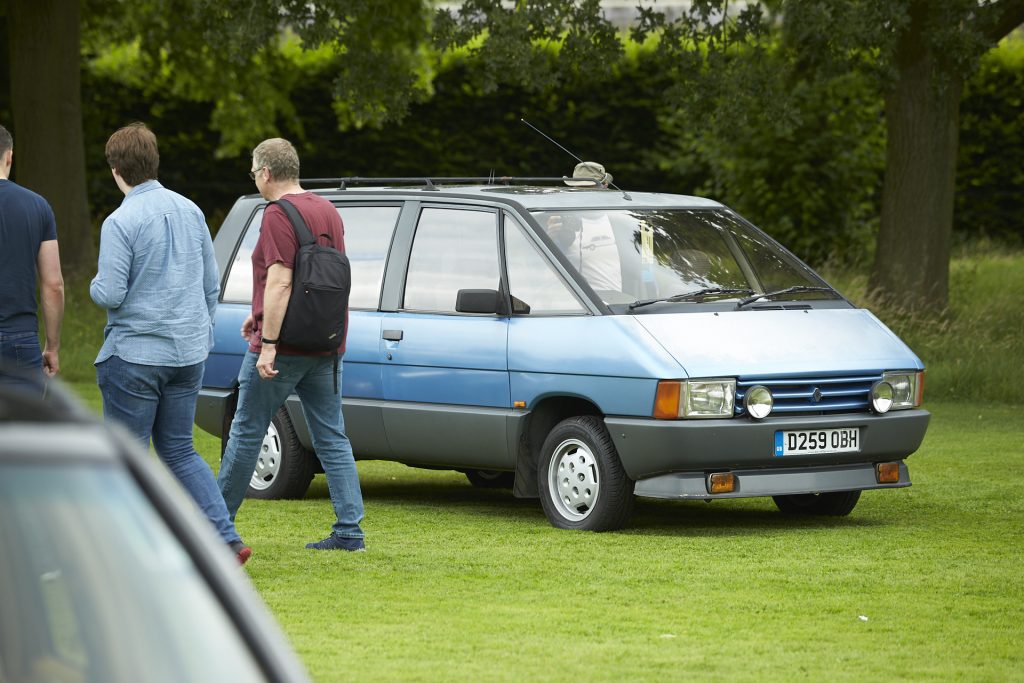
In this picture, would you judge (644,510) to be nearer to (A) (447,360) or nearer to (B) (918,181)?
(A) (447,360)

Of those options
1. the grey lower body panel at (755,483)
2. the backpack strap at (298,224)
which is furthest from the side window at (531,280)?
the backpack strap at (298,224)

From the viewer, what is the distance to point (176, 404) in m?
7.64

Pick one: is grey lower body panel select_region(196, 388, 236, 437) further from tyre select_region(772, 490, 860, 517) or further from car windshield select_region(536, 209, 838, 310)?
tyre select_region(772, 490, 860, 517)

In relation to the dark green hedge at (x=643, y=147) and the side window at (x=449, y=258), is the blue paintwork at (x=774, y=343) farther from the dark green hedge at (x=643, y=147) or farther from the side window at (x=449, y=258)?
the dark green hedge at (x=643, y=147)

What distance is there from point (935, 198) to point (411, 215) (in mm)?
11041

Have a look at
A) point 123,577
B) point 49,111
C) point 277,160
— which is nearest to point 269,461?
point 277,160

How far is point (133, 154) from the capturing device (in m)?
7.49

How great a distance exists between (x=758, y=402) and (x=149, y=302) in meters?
→ 3.12

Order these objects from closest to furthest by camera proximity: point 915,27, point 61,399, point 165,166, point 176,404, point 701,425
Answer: point 61,399 < point 176,404 < point 701,425 < point 915,27 < point 165,166

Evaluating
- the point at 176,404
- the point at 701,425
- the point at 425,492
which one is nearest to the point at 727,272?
the point at 701,425

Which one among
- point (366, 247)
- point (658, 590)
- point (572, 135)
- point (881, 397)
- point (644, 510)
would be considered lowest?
point (644, 510)

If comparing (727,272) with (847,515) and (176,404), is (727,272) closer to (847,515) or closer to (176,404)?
(847,515)

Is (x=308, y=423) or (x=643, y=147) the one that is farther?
(x=643, y=147)

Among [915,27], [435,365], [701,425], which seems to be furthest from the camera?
[915,27]
